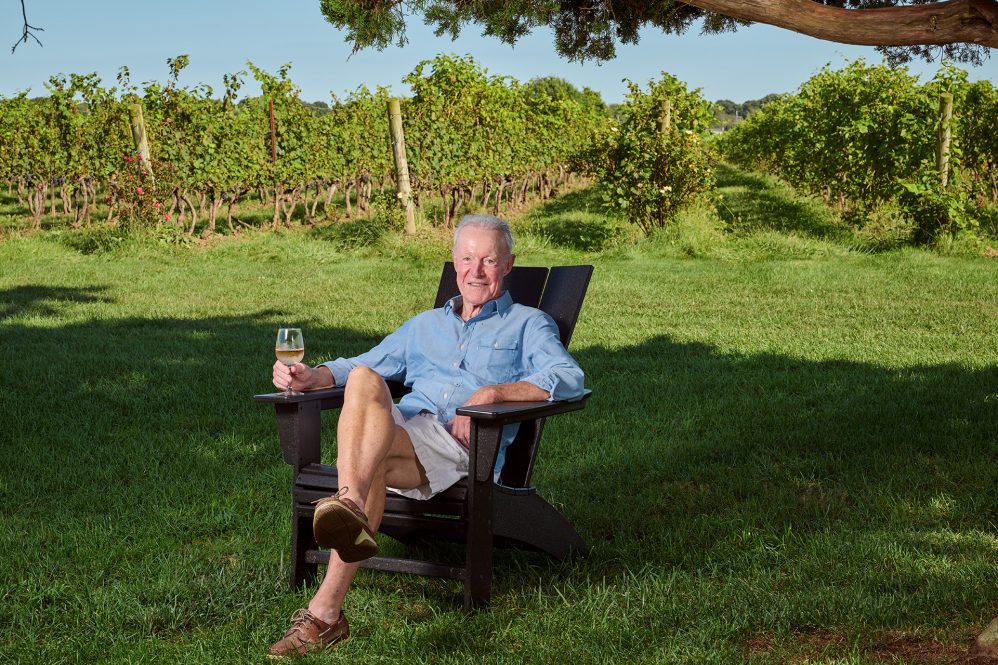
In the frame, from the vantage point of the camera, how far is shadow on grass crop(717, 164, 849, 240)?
13.5 m

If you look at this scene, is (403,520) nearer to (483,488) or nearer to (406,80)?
(483,488)

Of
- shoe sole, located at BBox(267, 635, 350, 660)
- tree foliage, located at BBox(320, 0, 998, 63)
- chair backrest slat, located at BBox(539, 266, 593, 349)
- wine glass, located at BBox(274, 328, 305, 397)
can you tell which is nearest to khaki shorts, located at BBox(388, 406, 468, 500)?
wine glass, located at BBox(274, 328, 305, 397)

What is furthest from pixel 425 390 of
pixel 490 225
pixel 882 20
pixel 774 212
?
pixel 774 212

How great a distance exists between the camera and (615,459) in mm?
4453

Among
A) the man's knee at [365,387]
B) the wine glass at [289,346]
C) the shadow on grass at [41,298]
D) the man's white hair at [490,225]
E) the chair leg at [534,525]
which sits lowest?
the shadow on grass at [41,298]

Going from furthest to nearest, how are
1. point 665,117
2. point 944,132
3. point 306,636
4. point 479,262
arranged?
point 665,117 < point 944,132 < point 479,262 < point 306,636

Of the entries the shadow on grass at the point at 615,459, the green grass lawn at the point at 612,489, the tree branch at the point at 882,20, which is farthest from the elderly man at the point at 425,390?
the tree branch at the point at 882,20

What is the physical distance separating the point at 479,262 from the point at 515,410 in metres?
0.62

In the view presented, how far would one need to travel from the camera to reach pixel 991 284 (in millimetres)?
9359

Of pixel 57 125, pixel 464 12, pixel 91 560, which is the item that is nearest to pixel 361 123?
pixel 57 125

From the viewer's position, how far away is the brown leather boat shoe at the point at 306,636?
8.70ft

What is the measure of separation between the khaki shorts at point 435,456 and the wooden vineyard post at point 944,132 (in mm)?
10969

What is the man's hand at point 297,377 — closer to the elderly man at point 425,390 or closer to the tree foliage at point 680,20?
the elderly man at point 425,390

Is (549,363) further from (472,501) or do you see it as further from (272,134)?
(272,134)
